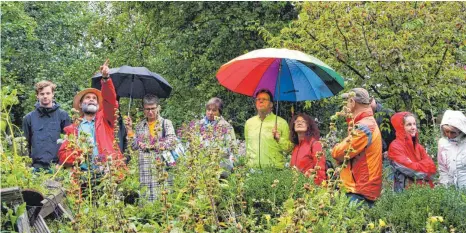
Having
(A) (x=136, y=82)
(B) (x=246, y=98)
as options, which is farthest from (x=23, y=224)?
(B) (x=246, y=98)

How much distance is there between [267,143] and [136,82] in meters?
1.92

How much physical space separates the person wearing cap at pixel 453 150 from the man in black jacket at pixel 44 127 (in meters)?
3.79

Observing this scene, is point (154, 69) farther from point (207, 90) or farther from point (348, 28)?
point (348, 28)

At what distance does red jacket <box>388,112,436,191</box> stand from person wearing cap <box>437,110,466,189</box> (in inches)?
5.7

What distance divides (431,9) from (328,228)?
576cm

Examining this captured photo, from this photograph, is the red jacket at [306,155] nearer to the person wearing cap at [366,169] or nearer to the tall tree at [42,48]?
the person wearing cap at [366,169]

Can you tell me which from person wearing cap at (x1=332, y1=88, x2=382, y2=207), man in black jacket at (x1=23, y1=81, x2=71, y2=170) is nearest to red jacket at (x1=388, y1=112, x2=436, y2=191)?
person wearing cap at (x1=332, y1=88, x2=382, y2=207)

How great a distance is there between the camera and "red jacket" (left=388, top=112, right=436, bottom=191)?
583 centimetres

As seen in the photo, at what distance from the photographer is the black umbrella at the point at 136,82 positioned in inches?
290

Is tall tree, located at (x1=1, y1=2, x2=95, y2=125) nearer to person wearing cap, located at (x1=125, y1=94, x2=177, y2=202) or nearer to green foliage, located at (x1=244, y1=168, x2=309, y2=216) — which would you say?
person wearing cap, located at (x1=125, y1=94, x2=177, y2=202)

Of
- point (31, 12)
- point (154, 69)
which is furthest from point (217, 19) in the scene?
point (31, 12)

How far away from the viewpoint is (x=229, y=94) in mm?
12914

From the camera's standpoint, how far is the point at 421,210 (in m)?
4.05

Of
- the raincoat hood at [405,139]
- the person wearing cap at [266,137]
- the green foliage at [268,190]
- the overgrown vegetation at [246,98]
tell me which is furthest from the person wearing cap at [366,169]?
the person wearing cap at [266,137]
